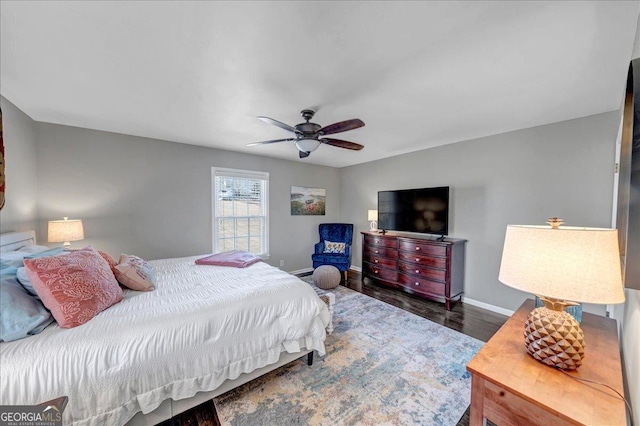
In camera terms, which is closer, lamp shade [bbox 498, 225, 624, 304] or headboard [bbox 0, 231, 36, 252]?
lamp shade [bbox 498, 225, 624, 304]

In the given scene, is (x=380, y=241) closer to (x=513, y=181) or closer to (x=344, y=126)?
(x=513, y=181)

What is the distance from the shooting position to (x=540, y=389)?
0.85 metres

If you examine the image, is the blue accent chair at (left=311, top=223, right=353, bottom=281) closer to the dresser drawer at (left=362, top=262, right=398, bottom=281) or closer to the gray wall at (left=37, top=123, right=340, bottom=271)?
the dresser drawer at (left=362, top=262, right=398, bottom=281)

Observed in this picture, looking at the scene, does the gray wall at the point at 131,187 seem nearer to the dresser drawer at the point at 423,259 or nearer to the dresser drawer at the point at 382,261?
the dresser drawer at the point at 382,261

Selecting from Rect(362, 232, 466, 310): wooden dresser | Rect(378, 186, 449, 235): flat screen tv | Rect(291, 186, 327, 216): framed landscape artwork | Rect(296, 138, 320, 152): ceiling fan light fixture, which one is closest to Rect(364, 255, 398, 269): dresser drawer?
Rect(362, 232, 466, 310): wooden dresser

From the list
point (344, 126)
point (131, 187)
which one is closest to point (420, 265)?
point (344, 126)

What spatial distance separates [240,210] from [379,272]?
281 centimetres

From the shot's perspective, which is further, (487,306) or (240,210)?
(240,210)

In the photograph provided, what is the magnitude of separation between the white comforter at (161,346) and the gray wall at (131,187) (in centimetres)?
180

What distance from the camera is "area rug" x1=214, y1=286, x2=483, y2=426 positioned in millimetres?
1615

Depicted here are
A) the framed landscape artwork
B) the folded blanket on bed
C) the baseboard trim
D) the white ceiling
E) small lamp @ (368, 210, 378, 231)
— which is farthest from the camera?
the framed landscape artwork

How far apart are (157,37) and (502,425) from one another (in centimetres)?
261

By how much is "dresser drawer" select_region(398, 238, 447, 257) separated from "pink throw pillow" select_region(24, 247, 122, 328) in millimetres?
3572

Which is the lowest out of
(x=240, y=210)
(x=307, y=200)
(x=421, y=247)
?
(x=421, y=247)
